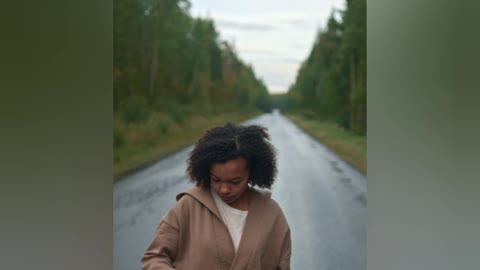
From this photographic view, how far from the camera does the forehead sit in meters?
1.69

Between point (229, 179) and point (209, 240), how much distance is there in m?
0.18

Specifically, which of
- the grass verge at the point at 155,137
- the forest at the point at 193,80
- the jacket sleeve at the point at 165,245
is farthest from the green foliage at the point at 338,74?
the jacket sleeve at the point at 165,245

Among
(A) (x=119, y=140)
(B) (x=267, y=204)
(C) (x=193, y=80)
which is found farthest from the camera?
(C) (x=193, y=80)

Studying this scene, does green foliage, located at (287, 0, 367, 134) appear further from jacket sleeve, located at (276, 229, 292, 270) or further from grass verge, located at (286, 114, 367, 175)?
jacket sleeve, located at (276, 229, 292, 270)

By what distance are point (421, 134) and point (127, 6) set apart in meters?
2.51

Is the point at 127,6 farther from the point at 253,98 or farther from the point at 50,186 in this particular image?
the point at 50,186

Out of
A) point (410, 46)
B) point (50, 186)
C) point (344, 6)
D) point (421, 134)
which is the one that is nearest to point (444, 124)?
point (421, 134)

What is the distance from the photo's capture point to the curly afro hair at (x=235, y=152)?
5.65ft

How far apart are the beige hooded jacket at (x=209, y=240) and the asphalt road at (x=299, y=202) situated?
2.92 m

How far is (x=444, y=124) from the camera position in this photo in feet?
11.5

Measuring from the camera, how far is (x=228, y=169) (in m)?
1.70

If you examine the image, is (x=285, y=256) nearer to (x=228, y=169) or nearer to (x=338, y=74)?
(x=228, y=169)

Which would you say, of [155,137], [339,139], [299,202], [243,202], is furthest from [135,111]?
[243,202]

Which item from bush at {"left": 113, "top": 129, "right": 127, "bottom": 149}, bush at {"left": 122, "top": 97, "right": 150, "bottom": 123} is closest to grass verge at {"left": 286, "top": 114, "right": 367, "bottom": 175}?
bush at {"left": 122, "top": 97, "right": 150, "bottom": 123}
